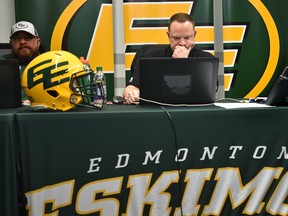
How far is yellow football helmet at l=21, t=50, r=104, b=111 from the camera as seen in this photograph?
126 cm

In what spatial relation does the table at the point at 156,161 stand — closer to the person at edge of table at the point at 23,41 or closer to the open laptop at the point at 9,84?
the open laptop at the point at 9,84

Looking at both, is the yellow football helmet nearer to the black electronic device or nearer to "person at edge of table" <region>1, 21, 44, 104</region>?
the black electronic device

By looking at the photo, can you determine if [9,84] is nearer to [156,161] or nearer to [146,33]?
[156,161]

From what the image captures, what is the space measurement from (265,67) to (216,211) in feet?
7.04

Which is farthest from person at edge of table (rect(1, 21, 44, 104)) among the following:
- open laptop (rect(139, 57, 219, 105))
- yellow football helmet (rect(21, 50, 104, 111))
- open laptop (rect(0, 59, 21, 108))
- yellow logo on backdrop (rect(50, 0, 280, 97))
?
open laptop (rect(139, 57, 219, 105))

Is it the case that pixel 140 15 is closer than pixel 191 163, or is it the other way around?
pixel 191 163

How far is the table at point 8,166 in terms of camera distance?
1134mm

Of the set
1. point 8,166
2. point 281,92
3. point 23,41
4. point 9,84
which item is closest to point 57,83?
point 9,84

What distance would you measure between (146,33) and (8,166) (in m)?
2.09

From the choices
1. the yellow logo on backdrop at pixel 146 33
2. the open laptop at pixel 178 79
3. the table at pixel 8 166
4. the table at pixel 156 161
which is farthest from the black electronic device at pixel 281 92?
the yellow logo on backdrop at pixel 146 33

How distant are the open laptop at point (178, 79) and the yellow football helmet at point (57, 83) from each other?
0.60ft

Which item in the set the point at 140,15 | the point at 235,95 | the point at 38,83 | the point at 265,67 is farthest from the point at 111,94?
the point at 38,83

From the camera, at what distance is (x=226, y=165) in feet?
4.06

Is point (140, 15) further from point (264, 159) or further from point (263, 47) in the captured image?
point (264, 159)
